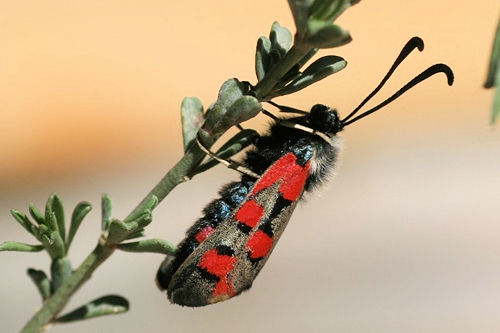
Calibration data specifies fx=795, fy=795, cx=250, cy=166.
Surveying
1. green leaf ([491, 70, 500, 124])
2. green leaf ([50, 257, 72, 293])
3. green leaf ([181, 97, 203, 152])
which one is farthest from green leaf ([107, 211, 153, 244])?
green leaf ([491, 70, 500, 124])

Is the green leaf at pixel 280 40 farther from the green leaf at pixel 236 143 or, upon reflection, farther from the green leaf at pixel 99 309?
the green leaf at pixel 99 309

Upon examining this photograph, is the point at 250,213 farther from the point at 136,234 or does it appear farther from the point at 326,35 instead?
the point at 326,35

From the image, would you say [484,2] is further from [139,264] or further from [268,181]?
[268,181]

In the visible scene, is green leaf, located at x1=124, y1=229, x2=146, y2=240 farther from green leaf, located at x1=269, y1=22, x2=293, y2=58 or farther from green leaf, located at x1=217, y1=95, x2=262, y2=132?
green leaf, located at x1=269, y1=22, x2=293, y2=58

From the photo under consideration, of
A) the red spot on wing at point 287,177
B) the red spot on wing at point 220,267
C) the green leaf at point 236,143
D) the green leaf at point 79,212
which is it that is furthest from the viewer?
the red spot on wing at point 287,177

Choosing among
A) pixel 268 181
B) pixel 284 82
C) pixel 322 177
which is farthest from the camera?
pixel 322 177

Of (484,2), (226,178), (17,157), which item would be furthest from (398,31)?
(17,157)

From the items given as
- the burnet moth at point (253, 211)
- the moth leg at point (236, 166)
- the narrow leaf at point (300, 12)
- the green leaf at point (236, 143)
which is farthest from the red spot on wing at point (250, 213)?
Result: the narrow leaf at point (300, 12)
